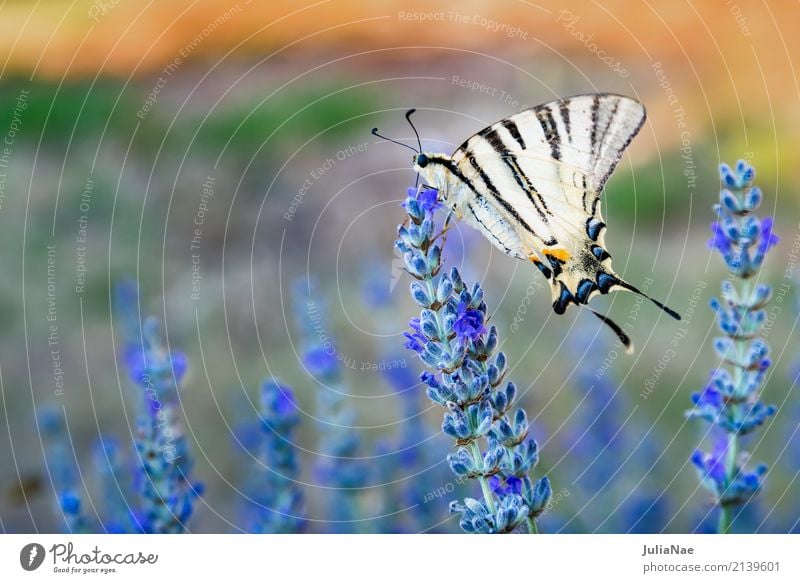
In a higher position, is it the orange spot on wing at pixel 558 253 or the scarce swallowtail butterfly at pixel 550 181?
the scarce swallowtail butterfly at pixel 550 181

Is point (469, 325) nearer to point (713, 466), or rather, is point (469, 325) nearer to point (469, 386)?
point (469, 386)

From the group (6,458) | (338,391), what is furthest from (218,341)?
(338,391)

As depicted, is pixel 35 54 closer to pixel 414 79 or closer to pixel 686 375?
pixel 414 79

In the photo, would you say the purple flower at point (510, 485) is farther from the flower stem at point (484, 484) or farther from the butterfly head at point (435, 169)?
the butterfly head at point (435, 169)

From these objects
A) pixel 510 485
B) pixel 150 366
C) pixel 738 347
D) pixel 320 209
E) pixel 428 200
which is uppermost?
pixel 320 209
